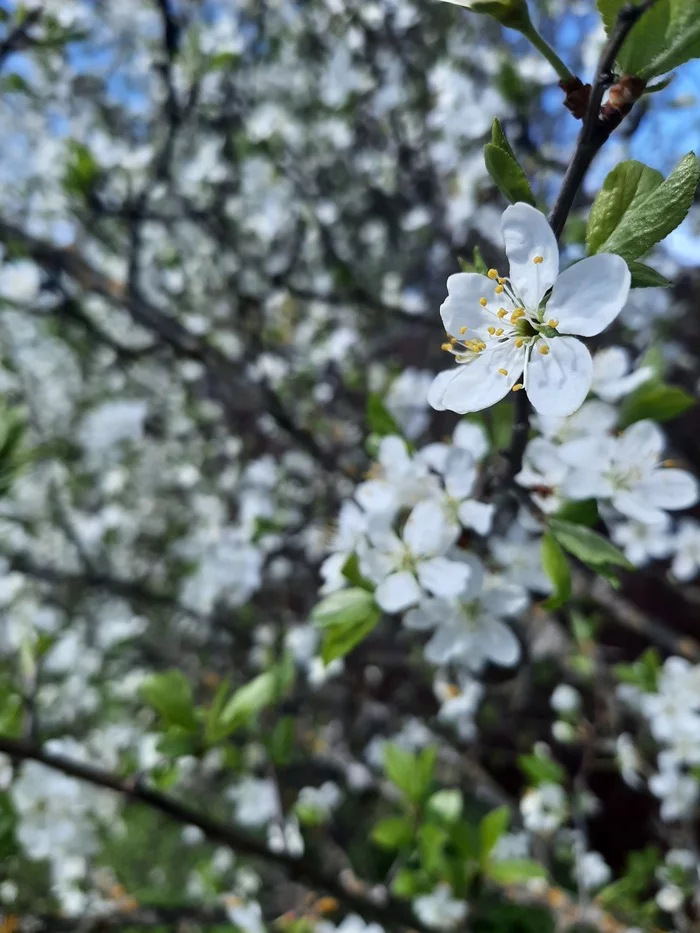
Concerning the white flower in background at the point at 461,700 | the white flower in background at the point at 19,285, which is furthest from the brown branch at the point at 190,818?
the white flower in background at the point at 19,285

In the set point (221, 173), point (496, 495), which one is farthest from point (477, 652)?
point (221, 173)

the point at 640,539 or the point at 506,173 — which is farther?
the point at 640,539

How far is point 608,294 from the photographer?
58 centimetres

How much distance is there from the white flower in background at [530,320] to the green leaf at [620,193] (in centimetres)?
4

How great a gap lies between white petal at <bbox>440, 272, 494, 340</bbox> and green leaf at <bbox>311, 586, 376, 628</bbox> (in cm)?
35

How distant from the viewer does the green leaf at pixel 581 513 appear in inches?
33.0

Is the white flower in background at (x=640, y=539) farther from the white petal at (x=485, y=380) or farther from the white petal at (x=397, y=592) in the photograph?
the white petal at (x=485, y=380)

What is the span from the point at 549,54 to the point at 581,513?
483 millimetres

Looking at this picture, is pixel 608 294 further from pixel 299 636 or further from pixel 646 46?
pixel 299 636

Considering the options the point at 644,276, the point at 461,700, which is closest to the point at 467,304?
the point at 644,276

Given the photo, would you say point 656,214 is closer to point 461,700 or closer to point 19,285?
point 461,700

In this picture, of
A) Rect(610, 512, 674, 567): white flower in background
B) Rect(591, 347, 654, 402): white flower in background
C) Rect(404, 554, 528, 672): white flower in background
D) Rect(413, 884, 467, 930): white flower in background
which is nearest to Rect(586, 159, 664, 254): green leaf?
Rect(591, 347, 654, 402): white flower in background

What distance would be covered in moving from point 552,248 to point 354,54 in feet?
9.76

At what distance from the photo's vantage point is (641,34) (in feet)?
1.78
